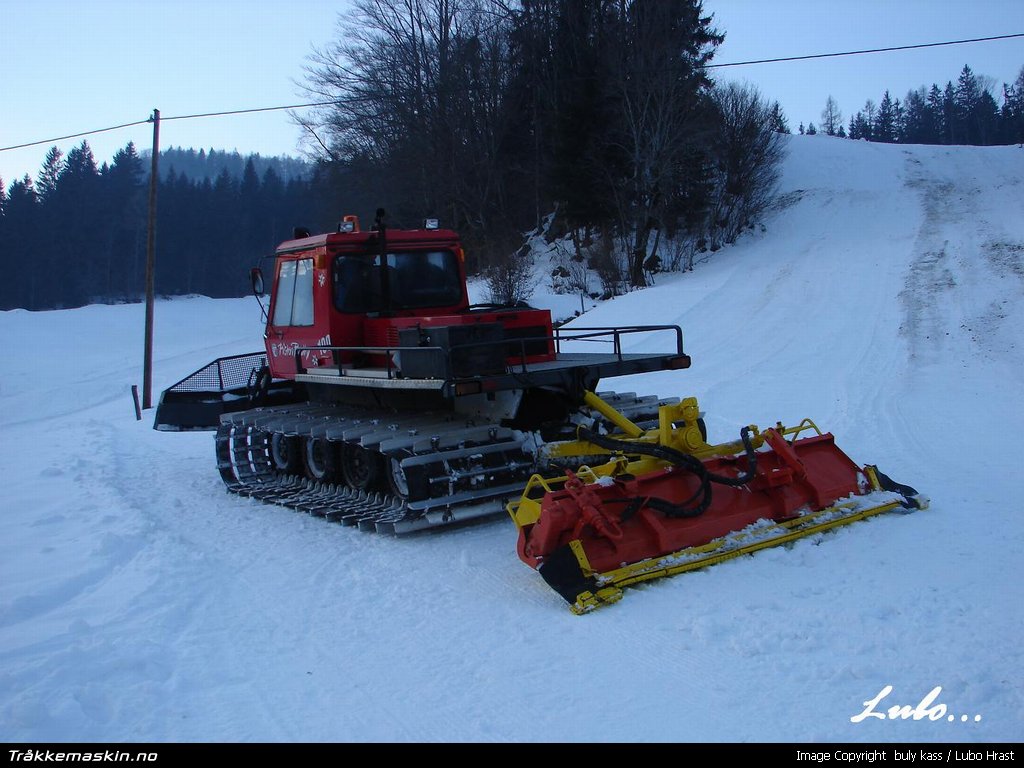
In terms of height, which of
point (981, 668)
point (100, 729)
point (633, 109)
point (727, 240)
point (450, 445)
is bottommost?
point (100, 729)

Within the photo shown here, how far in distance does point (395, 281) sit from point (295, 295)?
4.12ft

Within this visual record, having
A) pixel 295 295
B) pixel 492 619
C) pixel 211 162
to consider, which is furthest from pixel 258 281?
pixel 211 162

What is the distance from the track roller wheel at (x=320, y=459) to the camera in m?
8.26

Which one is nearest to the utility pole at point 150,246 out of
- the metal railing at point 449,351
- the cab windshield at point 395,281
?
the metal railing at point 449,351

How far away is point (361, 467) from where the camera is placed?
7.96m

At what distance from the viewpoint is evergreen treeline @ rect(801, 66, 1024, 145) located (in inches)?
2918

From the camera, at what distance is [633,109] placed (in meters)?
27.4

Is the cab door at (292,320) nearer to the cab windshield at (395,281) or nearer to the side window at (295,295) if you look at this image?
the side window at (295,295)

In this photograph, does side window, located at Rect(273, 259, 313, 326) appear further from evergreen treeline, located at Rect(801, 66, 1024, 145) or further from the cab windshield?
evergreen treeline, located at Rect(801, 66, 1024, 145)

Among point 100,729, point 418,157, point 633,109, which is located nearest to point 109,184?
point 418,157

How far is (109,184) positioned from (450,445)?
72528mm

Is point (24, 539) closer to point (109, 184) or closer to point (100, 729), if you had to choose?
point (100, 729)

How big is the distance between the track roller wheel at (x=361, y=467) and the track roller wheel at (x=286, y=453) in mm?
1116

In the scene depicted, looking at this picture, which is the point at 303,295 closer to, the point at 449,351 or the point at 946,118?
the point at 449,351
